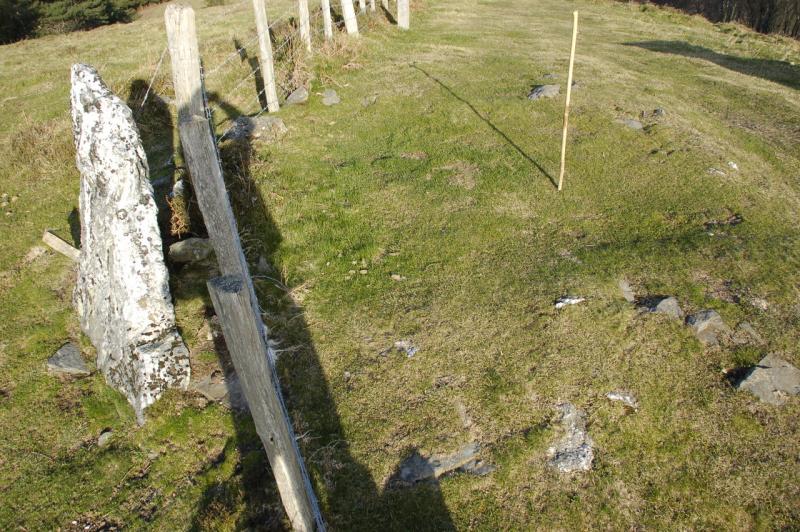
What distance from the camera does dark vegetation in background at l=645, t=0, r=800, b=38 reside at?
27281 mm

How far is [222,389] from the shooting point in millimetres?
6098

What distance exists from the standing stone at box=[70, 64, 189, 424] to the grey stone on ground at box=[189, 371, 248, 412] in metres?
0.21

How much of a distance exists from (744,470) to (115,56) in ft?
67.3

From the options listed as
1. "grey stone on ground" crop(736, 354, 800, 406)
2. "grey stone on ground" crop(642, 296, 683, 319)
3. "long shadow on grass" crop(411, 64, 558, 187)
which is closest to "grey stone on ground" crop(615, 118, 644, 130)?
"long shadow on grass" crop(411, 64, 558, 187)

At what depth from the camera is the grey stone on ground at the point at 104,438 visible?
5707mm

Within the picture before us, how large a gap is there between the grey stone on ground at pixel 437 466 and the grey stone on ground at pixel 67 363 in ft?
14.3

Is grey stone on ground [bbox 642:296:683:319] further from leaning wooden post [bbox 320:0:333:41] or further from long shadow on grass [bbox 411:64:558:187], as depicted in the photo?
leaning wooden post [bbox 320:0:333:41]

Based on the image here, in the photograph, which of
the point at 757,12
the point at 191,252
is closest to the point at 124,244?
the point at 191,252

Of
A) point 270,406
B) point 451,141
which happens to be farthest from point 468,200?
point 270,406

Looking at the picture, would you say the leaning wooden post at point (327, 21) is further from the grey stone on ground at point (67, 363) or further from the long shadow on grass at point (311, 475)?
the grey stone on ground at point (67, 363)

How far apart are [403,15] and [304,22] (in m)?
6.42

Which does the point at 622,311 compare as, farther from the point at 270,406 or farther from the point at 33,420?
the point at 33,420

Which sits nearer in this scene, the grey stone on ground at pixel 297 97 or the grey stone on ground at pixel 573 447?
the grey stone on ground at pixel 573 447

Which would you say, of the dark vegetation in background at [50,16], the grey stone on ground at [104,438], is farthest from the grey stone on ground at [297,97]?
the dark vegetation in background at [50,16]
